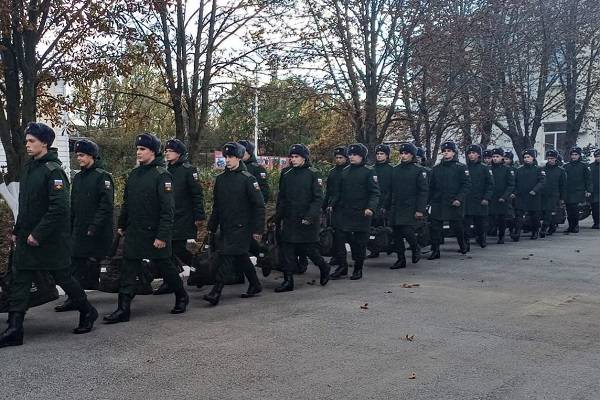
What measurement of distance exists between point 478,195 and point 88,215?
8162 millimetres

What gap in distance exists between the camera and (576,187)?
1648cm

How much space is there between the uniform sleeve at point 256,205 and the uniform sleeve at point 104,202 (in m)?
1.55

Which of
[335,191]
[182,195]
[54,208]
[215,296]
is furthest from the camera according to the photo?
[335,191]

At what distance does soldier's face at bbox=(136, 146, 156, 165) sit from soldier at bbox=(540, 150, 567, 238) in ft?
35.9

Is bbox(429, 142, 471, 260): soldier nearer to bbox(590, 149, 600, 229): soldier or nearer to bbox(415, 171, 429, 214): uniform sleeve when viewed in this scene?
bbox(415, 171, 429, 214): uniform sleeve

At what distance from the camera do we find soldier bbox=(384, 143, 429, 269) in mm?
10969

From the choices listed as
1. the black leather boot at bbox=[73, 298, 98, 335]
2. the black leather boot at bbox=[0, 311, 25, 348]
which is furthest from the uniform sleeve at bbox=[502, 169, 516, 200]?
the black leather boot at bbox=[0, 311, 25, 348]

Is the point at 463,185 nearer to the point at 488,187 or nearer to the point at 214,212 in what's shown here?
the point at 488,187

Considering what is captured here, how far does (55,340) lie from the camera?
20.6 feet

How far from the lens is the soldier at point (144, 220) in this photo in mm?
6965

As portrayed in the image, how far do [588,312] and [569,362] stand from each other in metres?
2.10

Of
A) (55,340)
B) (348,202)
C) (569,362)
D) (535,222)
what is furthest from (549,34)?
(55,340)

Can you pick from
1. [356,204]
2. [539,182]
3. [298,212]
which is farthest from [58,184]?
[539,182]

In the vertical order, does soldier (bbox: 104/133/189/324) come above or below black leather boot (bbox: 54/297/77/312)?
above
